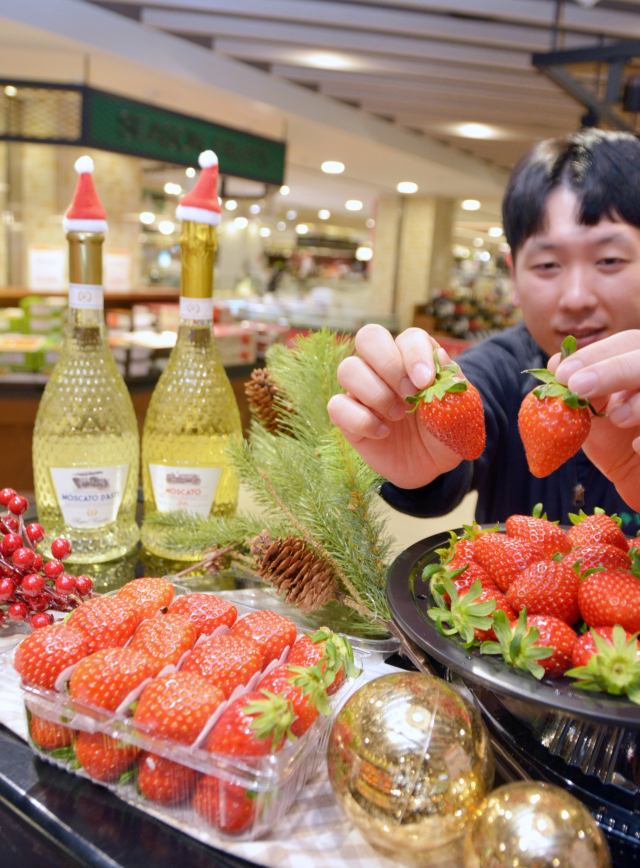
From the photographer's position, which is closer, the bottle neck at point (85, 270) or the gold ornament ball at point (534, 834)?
the gold ornament ball at point (534, 834)

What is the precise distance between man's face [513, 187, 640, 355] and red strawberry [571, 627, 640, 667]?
30.9 inches

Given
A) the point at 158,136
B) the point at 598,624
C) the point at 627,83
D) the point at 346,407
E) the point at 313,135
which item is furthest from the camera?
the point at 313,135

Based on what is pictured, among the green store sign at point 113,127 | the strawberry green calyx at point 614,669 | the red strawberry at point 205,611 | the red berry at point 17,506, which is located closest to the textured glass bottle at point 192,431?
the red berry at point 17,506

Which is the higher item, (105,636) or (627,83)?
(627,83)

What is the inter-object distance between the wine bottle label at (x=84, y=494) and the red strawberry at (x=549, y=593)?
0.62 m

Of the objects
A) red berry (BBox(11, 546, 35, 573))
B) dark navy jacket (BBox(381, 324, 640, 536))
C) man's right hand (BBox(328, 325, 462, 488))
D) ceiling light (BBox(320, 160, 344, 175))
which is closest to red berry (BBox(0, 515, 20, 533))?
red berry (BBox(11, 546, 35, 573))

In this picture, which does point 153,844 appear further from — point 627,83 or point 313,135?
point 313,135

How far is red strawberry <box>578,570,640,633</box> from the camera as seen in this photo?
0.53 meters

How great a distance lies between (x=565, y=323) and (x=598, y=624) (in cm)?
79

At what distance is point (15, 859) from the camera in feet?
1.59

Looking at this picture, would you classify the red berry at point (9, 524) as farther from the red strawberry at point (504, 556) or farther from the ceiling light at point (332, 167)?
the ceiling light at point (332, 167)

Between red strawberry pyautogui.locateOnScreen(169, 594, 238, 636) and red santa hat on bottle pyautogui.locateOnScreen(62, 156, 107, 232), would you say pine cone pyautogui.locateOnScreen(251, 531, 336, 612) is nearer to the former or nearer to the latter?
red strawberry pyautogui.locateOnScreen(169, 594, 238, 636)

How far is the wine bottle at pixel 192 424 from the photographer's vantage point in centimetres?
99

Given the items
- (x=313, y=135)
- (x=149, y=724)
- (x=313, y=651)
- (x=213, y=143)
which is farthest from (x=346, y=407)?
(x=313, y=135)
